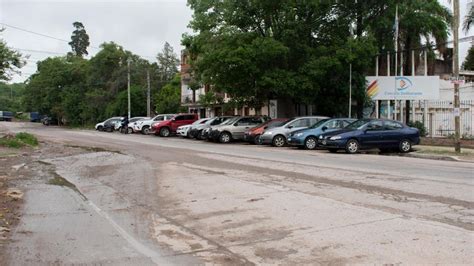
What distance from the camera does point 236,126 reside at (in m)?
32.6

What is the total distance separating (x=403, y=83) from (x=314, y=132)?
31.5ft

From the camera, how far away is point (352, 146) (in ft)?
73.5

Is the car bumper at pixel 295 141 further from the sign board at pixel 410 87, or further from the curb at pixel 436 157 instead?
the sign board at pixel 410 87

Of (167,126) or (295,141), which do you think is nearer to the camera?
(295,141)

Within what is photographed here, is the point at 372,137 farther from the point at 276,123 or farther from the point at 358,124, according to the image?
the point at 276,123

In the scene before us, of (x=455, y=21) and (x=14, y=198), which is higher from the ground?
(x=455, y=21)

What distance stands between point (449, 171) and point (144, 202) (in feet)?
29.2

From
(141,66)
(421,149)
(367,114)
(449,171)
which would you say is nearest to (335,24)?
(367,114)

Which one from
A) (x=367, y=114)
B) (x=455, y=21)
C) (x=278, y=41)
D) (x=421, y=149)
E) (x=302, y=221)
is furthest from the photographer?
(x=367, y=114)

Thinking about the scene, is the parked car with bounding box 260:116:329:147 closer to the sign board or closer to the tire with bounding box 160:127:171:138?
the sign board

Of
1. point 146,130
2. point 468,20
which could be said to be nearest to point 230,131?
point 146,130

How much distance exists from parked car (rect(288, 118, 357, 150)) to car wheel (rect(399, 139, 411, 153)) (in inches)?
113

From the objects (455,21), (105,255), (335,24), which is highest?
(335,24)

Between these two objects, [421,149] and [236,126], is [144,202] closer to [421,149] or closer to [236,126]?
[421,149]
